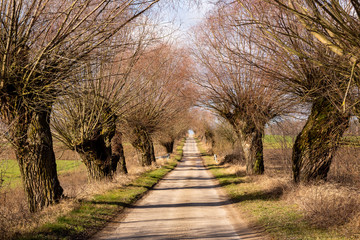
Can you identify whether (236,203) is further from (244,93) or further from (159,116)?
(159,116)

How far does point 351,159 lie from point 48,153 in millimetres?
8692

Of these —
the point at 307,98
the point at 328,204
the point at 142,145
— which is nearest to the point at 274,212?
the point at 328,204

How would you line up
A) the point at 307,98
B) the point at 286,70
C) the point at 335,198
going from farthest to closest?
the point at 307,98 → the point at 286,70 → the point at 335,198

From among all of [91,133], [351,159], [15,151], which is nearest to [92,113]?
[91,133]

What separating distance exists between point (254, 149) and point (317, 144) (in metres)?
7.23

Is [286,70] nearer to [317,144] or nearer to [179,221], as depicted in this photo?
[317,144]

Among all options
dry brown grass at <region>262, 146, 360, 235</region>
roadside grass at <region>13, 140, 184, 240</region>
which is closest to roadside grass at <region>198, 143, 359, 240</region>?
dry brown grass at <region>262, 146, 360, 235</region>

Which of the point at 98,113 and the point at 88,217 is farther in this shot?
the point at 98,113

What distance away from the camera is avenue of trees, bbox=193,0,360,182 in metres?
5.15

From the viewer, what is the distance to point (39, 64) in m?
7.63

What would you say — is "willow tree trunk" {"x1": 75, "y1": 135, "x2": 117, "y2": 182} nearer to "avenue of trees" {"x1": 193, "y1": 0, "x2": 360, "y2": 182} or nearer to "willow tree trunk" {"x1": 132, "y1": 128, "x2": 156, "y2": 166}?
"avenue of trees" {"x1": 193, "y1": 0, "x2": 360, "y2": 182}

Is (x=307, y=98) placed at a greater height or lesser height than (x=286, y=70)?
lesser

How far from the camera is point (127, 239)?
6906mm

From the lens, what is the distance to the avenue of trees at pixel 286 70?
5.15 metres
